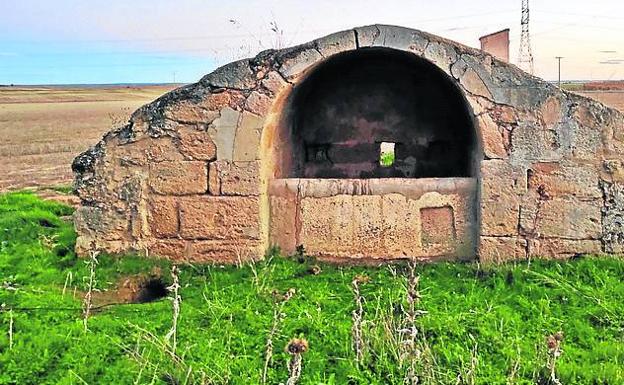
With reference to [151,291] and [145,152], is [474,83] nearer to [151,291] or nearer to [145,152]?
[145,152]

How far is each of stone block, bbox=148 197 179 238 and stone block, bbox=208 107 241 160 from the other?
62 centimetres

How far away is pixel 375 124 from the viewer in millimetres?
7562

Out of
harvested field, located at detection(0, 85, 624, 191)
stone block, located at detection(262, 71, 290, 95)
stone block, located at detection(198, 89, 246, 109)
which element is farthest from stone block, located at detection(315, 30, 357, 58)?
harvested field, located at detection(0, 85, 624, 191)

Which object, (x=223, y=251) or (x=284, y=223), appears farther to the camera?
(x=284, y=223)

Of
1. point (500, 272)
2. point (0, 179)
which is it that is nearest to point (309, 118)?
point (500, 272)

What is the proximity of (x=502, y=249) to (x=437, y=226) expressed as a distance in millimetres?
585

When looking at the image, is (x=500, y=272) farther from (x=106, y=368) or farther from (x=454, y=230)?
(x=106, y=368)

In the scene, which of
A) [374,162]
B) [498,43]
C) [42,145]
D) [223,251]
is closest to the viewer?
[223,251]

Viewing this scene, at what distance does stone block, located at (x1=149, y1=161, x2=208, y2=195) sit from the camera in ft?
19.2

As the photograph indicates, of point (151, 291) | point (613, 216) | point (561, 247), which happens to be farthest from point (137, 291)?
point (613, 216)

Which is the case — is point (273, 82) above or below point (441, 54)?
below

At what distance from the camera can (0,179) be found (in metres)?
12.2

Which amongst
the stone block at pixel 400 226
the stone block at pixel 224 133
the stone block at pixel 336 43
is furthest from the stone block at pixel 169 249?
the stone block at pixel 336 43

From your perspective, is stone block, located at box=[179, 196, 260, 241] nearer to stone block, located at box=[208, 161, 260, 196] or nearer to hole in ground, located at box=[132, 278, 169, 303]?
stone block, located at box=[208, 161, 260, 196]
